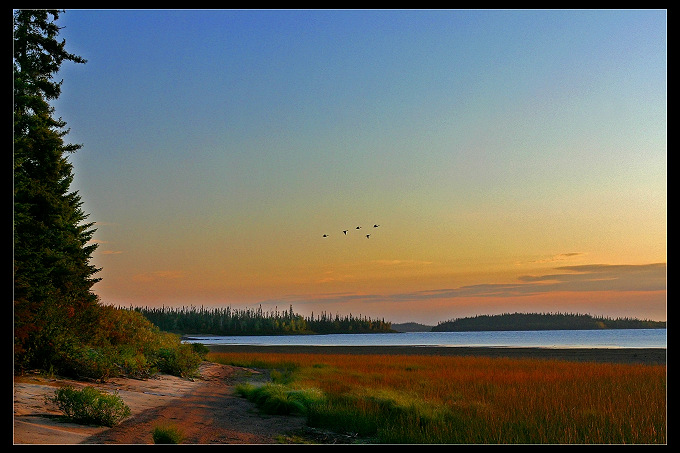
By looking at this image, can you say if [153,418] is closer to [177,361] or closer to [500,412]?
[500,412]

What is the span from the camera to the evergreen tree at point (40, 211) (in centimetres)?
1917

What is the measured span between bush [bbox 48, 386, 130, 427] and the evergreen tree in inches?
211

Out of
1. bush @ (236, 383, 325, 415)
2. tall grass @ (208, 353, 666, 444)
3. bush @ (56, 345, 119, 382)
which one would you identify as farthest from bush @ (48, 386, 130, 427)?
bush @ (56, 345, 119, 382)

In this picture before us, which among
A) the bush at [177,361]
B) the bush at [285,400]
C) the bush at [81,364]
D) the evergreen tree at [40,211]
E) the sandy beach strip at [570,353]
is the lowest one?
the sandy beach strip at [570,353]

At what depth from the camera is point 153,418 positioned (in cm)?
1512

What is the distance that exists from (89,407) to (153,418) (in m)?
2.10

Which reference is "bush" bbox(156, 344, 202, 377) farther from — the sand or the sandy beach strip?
the sandy beach strip

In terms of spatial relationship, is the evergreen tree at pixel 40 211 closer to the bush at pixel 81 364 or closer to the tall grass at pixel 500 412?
the bush at pixel 81 364

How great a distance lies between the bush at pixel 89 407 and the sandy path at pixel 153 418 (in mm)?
293

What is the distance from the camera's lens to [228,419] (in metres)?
16.0

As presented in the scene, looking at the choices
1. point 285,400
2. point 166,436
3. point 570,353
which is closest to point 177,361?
point 285,400

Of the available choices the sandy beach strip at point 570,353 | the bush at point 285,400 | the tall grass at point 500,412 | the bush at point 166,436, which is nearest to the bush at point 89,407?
the bush at point 166,436
